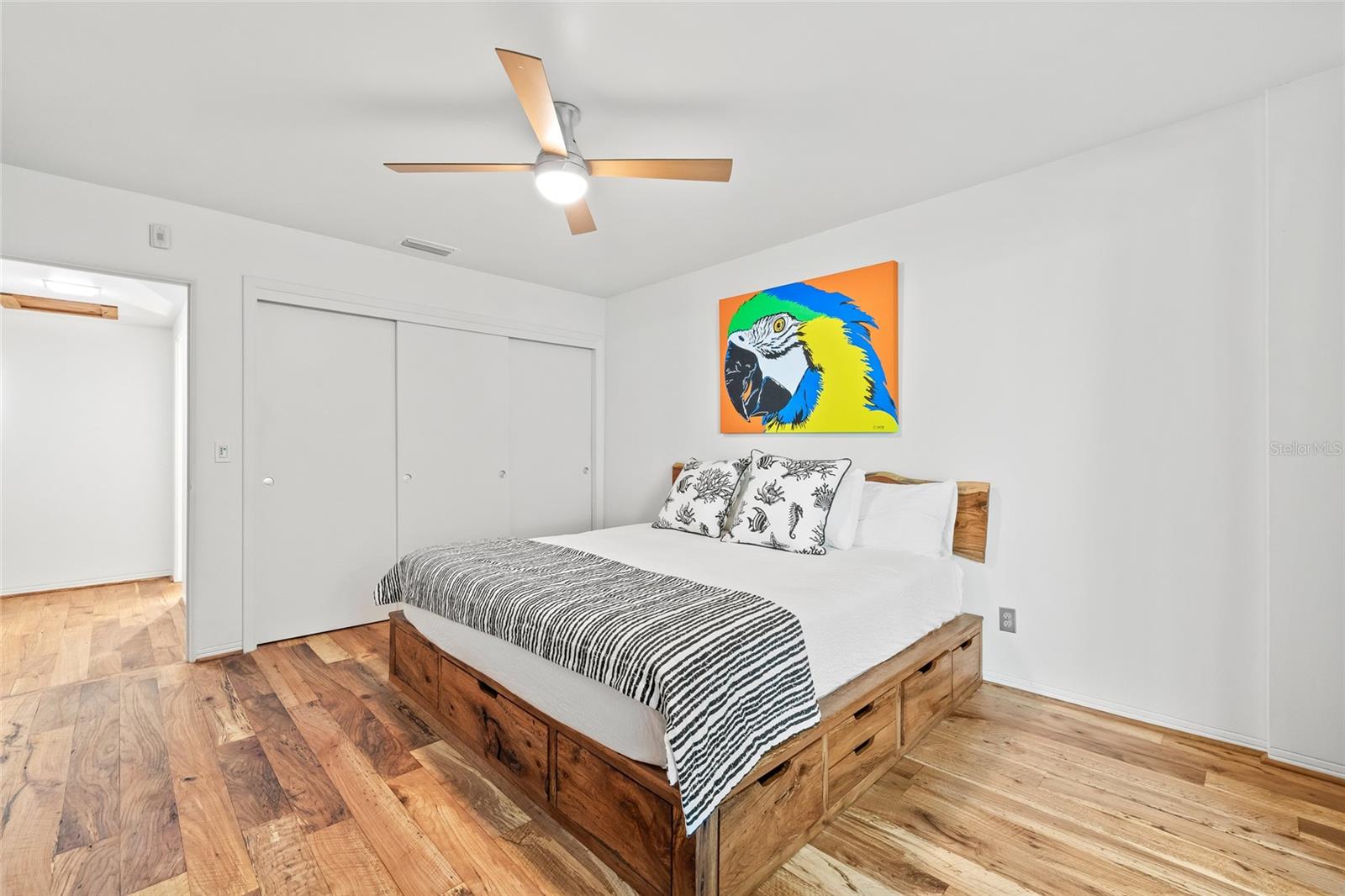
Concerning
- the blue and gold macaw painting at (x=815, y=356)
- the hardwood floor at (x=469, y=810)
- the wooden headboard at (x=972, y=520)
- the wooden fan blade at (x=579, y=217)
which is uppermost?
the wooden fan blade at (x=579, y=217)

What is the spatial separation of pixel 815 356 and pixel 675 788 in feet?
8.38

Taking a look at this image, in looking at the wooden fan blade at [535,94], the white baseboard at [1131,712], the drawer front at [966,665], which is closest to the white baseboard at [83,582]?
the wooden fan blade at [535,94]

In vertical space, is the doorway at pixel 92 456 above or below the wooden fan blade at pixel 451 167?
below

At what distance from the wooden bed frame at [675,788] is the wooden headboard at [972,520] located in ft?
1.33

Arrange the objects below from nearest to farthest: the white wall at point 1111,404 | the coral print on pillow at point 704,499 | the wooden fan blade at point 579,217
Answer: the white wall at point 1111,404, the wooden fan blade at point 579,217, the coral print on pillow at point 704,499

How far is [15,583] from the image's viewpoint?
425 cm

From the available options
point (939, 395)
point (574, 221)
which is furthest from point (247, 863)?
point (939, 395)

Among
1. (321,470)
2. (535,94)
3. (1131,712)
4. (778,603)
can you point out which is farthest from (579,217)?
(1131,712)

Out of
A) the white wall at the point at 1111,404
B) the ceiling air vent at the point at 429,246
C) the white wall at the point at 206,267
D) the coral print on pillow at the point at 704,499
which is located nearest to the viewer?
the white wall at the point at 1111,404

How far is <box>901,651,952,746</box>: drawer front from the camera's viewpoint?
2.14 meters

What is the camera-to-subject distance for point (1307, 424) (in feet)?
6.61

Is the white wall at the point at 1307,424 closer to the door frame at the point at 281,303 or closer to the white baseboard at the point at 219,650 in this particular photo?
the door frame at the point at 281,303

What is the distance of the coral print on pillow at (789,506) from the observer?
271 cm

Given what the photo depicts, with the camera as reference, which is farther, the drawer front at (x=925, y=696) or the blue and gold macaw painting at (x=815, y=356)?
the blue and gold macaw painting at (x=815, y=356)
